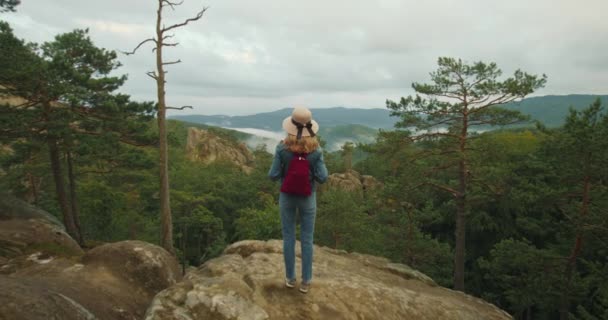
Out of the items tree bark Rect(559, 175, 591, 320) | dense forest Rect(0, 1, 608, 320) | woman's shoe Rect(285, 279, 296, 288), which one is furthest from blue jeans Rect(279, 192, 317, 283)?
tree bark Rect(559, 175, 591, 320)

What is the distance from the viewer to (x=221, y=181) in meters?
37.3

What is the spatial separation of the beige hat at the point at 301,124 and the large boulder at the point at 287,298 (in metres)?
2.17

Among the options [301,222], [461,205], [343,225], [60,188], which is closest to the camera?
[301,222]

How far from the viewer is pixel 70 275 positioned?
789 cm

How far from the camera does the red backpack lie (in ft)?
14.5

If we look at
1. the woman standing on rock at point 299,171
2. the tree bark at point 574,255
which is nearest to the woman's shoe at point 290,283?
the woman standing on rock at point 299,171

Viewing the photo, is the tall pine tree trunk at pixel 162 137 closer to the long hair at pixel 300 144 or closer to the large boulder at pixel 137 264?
the large boulder at pixel 137 264

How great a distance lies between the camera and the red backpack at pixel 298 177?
4434mm

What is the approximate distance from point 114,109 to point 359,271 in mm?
11349

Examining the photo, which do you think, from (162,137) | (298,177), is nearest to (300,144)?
(298,177)

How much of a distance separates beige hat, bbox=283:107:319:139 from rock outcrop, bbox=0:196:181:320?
3626 mm

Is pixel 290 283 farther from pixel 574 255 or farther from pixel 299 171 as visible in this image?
pixel 574 255

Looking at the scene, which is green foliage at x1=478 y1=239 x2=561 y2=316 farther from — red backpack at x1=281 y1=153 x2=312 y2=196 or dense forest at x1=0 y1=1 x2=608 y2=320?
red backpack at x1=281 y1=153 x2=312 y2=196

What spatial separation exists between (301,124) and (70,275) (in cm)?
686
